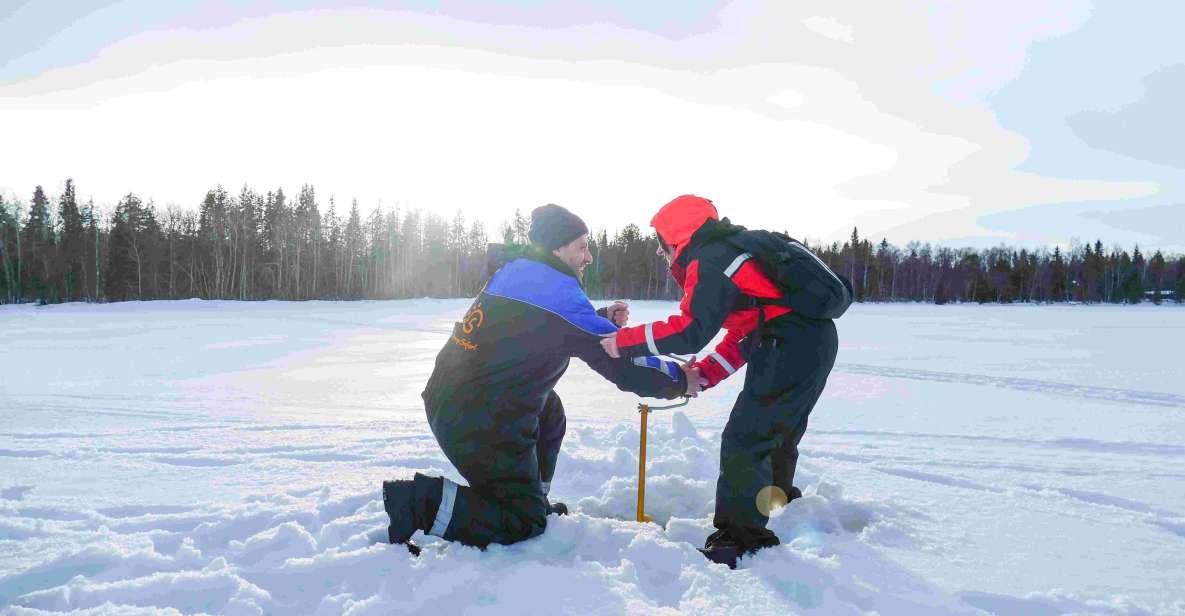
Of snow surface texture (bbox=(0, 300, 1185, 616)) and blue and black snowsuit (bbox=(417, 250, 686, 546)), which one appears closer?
snow surface texture (bbox=(0, 300, 1185, 616))

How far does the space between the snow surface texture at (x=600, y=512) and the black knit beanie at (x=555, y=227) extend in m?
1.27

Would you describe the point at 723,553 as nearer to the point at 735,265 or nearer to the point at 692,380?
the point at 692,380

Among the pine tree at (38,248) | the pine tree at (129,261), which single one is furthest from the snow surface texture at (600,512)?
the pine tree at (38,248)

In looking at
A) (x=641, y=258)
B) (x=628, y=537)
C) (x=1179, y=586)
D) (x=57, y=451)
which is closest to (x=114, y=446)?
(x=57, y=451)

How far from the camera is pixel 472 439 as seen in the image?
8.89 ft

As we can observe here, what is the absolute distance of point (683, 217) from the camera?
119 inches

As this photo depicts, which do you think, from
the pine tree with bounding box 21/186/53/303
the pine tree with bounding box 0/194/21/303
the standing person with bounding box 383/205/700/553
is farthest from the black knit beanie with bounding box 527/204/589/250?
A: the pine tree with bounding box 0/194/21/303

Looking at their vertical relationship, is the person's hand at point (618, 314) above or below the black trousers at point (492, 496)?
above

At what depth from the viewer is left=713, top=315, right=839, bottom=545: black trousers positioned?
9.32 ft

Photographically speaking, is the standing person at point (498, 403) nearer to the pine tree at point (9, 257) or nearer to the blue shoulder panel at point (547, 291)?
the blue shoulder panel at point (547, 291)

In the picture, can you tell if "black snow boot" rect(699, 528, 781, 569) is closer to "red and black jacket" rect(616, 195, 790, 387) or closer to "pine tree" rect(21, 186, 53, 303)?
"red and black jacket" rect(616, 195, 790, 387)

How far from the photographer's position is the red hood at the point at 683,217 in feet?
9.85

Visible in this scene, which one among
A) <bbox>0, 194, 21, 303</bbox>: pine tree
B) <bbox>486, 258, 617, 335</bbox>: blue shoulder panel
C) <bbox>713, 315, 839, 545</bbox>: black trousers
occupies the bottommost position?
<bbox>713, 315, 839, 545</bbox>: black trousers

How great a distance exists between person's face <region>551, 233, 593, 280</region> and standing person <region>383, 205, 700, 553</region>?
125 mm
